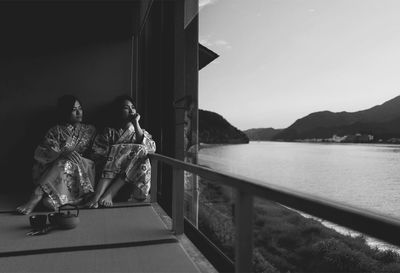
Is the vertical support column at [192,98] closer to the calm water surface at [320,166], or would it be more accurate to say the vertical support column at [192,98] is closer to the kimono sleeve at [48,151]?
→ the kimono sleeve at [48,151]

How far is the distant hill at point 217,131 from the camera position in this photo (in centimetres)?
759

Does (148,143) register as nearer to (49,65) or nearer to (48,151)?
(48,151)

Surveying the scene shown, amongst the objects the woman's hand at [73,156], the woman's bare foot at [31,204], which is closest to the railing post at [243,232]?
the woman's bare foot at [31,204]

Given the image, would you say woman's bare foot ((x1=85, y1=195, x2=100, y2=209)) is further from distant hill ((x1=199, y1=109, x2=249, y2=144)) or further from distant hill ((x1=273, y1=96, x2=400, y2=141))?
distant hill ((x1=199, y1=109, x2=249, y2=144))

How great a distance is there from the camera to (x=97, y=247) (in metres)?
1.73

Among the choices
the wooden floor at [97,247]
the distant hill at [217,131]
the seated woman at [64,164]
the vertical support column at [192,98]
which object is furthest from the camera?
the distant hill at [217,131]

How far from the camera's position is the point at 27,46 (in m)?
3.83

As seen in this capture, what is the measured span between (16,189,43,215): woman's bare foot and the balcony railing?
5.60 ft

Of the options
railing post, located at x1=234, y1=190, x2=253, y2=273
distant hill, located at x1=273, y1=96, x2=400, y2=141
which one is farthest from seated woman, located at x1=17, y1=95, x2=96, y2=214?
distant hill, located at x1=273, y1=96, x2=400, y2=141

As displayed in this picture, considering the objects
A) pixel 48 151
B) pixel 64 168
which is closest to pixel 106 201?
pixel 64 168

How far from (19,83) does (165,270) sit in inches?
130

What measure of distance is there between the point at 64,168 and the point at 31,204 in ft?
1.30

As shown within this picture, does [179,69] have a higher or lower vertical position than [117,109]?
higher

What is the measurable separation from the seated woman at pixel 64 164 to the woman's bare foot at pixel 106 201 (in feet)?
0.55
